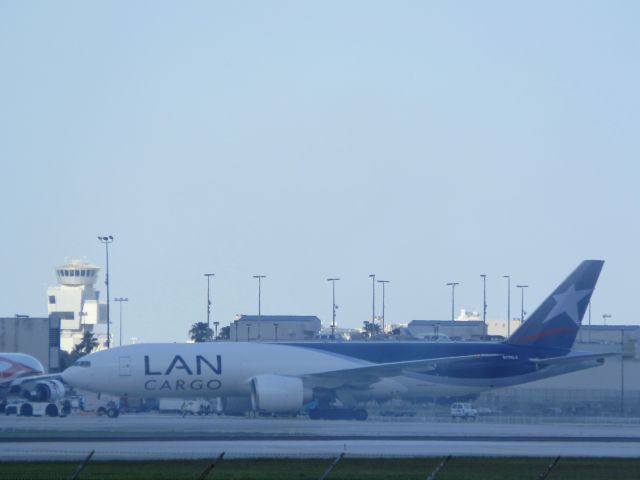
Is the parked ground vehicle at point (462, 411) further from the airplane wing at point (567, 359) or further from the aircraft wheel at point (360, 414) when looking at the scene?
the aircraft wheel at point (360, 414)

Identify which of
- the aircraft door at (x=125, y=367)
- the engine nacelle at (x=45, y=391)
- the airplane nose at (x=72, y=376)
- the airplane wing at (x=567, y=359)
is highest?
the airplane wing at (x=567, y=359)

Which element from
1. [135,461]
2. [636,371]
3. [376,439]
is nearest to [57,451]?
[135,461]

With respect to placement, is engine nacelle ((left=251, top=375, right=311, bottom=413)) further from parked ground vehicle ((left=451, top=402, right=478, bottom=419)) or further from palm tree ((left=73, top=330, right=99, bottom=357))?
palm tree ((left=73, top=330, right=99, bottom=357))

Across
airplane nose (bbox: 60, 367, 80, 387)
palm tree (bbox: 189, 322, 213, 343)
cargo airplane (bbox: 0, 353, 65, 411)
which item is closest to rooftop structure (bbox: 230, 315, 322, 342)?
palm tree (bbox: 189, 322, 213, 343)

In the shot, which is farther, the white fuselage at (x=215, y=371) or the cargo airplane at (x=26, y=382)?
the cargo airplane at (x=26, y=382)

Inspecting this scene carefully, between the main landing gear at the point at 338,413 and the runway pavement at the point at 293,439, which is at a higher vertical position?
the runway pavement at the point at 293,439

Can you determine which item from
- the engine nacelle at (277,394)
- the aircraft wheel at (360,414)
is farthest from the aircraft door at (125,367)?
the aircraft wheel at (360,414)

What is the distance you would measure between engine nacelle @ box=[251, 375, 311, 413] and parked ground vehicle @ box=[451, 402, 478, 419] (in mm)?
10358

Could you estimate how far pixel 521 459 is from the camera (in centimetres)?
3192

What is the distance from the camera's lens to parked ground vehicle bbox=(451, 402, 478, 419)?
A: 6078 cm

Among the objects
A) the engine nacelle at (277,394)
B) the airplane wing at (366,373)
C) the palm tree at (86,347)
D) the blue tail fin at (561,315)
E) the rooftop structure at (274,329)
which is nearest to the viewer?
the engine nacelle at (277,394)

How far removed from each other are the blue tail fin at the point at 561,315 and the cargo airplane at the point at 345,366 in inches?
1.9

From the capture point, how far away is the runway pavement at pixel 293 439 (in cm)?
3331

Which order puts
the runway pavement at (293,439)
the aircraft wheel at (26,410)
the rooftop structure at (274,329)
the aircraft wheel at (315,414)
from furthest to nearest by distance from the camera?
the rooftop structure at (274,329)
the aircraft wheel at (26,410)
the aircraft wheel at (315,414)
the runway pavement at (293,439)
